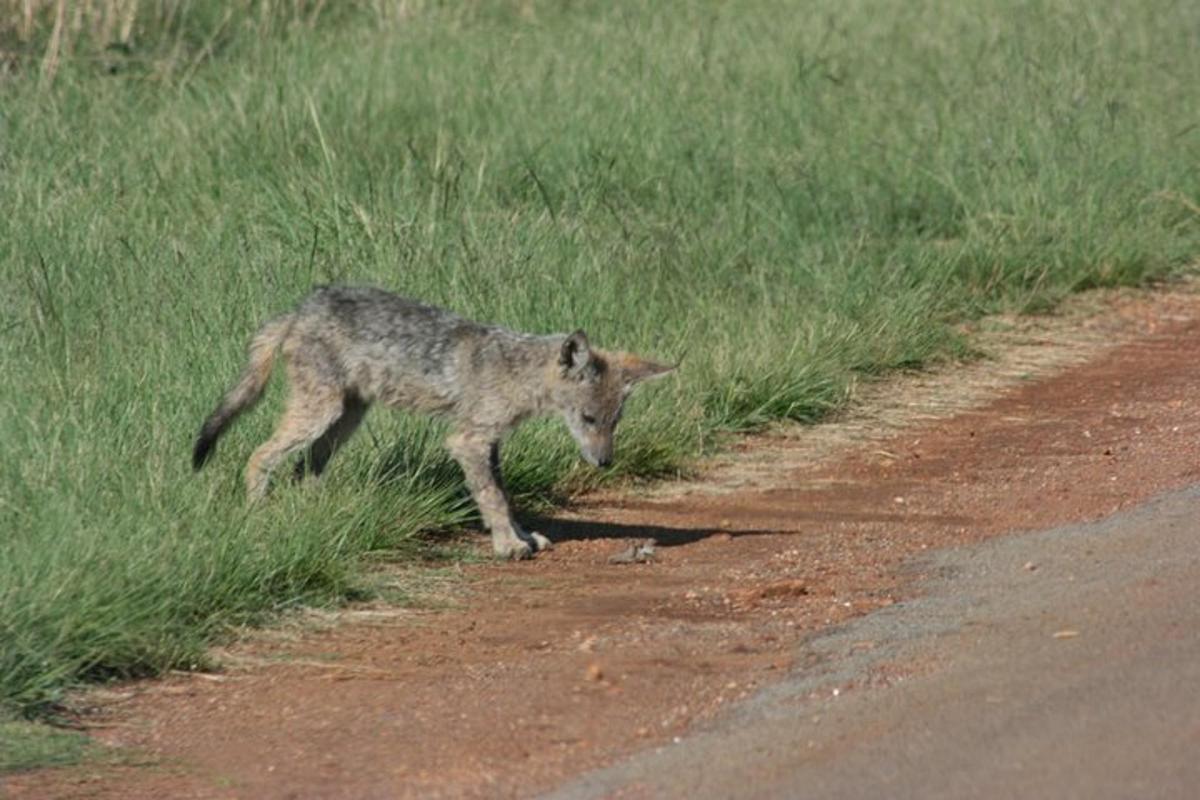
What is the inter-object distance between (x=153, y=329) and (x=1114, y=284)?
19.2ft

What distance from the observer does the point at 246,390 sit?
786cm

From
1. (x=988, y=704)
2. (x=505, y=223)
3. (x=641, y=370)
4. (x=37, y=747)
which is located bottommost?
(x=37, y=747)

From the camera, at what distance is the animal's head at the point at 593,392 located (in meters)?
8.05

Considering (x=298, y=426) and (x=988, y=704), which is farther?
(x=298, y=426)

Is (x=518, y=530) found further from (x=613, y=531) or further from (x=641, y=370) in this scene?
(x=641, y=370)

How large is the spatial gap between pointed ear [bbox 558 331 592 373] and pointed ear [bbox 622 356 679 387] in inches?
7.2

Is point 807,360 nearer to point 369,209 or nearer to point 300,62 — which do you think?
point 369,209

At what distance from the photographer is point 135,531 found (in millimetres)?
6648

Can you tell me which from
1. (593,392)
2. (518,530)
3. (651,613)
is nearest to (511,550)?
(518,530)

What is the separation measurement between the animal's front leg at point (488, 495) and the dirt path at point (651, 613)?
0.39 ft

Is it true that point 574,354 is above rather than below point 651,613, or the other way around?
above

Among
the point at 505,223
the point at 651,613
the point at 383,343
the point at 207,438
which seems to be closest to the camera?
the point at 651,613

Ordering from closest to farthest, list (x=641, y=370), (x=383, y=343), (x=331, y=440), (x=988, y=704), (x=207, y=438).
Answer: (x=988, y=704) → (x=207, y=438) → (x=383, y=343) → (x=331, y=440) → (x=641, y=370)

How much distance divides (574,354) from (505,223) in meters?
2.45
